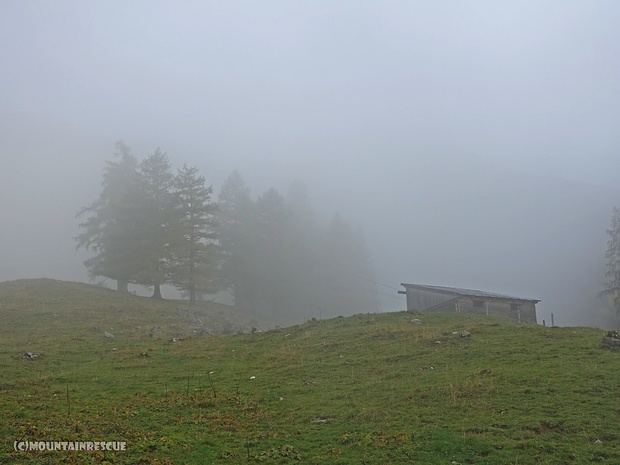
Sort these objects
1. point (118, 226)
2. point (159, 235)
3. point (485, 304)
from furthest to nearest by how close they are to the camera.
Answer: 1. point (118, 226)
2. point (159, 235)
3. point (485, 304)

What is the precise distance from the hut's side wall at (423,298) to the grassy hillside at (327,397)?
18.0 metres

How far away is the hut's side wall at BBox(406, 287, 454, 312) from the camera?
45.4m

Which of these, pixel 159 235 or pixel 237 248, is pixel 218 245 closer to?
pixel 237 248

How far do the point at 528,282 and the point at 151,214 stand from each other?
10978 cm

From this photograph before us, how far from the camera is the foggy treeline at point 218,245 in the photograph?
169 feet

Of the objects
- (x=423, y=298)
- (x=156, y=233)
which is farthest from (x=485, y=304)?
(x=156, y=233)

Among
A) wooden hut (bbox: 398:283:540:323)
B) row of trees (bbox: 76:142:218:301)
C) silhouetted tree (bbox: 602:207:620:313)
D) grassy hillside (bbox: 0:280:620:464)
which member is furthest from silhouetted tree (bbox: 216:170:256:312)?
silhouetted tree (bbox: 602:207:620:313)

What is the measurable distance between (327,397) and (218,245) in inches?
1826

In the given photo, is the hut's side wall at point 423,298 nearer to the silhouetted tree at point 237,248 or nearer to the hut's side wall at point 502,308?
the hut's side wall at point 502,308

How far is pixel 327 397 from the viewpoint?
16.0 metres

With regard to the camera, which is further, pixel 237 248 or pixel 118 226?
pixel 237 248

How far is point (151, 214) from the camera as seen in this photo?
172ft

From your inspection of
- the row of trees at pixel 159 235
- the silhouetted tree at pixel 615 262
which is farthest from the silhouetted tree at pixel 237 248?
the silhouetted tree at pixel 615 262

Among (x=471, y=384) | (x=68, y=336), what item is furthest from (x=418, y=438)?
(x=68, y=336)
